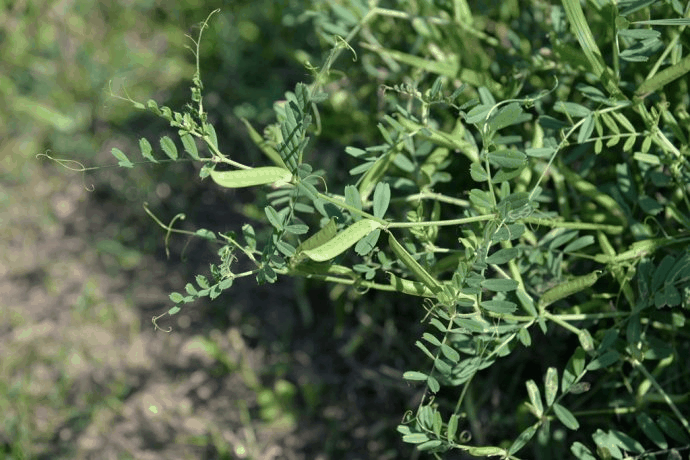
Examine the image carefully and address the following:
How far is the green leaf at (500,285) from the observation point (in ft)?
3.59

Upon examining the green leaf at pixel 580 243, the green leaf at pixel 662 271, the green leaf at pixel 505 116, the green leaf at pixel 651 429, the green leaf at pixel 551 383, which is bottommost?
the green leaf at pixel 651 429

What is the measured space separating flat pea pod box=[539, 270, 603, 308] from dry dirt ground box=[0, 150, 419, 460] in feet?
1.82

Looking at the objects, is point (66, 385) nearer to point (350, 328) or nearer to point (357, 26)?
point (350, 328)

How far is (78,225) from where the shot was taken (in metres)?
2.30

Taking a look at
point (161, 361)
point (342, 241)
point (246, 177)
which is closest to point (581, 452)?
point (342, 241)

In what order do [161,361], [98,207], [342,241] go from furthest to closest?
1. [98,207]
2. [161,361]
3. [342,241]

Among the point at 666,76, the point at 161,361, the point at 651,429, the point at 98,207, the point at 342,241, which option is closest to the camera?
the point at 342,241

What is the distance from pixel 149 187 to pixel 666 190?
4.50ft

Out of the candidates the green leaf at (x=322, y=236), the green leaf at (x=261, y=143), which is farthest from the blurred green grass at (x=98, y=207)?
the green leaf at (x=322, y=236)

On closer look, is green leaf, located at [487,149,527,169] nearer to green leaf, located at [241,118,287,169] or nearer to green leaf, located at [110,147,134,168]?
green leaf, located at [241,118,287,169]

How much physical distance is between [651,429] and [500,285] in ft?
1.16

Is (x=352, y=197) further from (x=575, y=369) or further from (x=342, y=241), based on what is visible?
(x=575, y=369)

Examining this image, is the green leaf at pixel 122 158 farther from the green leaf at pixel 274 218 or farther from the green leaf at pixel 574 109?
the green leaf at pixel 574 109

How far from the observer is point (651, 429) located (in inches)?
49.1
